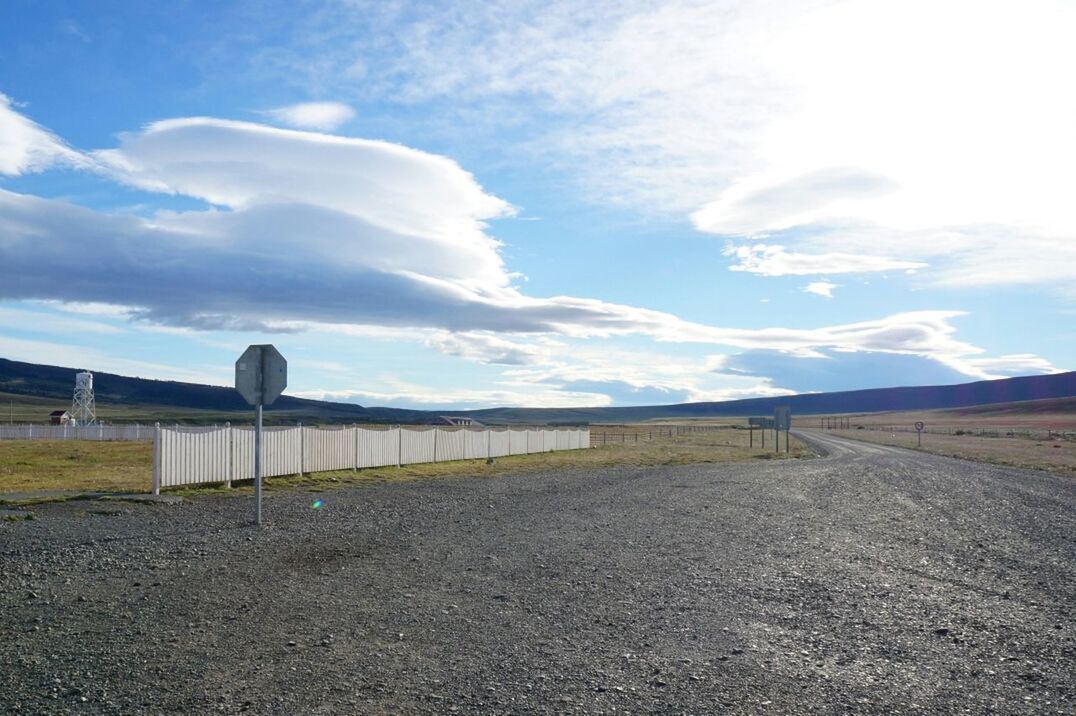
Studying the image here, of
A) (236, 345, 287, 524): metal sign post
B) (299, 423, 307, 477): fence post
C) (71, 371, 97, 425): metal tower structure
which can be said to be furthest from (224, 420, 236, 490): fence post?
(71, 371, 97, 425): metal tower structure

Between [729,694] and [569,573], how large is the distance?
4447 millimetres

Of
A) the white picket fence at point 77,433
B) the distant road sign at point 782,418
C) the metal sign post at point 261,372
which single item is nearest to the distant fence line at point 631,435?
the distant road sign at point 782,418

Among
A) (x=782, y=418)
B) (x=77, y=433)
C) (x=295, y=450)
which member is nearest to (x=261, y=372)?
(x=295, y=450)

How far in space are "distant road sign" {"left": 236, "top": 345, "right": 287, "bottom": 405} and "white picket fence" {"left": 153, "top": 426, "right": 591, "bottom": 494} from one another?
5.19 m

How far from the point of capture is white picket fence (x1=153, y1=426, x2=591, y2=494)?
20.1m

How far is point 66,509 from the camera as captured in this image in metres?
15.8

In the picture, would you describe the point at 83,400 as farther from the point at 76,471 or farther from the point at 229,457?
the point at 229,457

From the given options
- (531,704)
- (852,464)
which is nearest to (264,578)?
(531,704)

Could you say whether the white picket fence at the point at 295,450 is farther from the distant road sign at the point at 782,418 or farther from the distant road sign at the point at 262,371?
the distant road sign at the point at 782,418

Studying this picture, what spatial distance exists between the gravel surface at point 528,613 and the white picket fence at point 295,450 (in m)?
3.65

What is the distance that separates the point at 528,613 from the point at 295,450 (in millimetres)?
17681

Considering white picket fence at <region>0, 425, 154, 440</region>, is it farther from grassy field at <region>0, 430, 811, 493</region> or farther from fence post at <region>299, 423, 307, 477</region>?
fence post at <region>299, 423, 307, 477</region>

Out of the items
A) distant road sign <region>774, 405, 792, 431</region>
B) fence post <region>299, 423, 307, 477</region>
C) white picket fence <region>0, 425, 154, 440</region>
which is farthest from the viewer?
white picket fence <region>0, 425, 154, 440</region>

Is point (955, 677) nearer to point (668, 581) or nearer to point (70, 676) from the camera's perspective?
point (668, 581)
